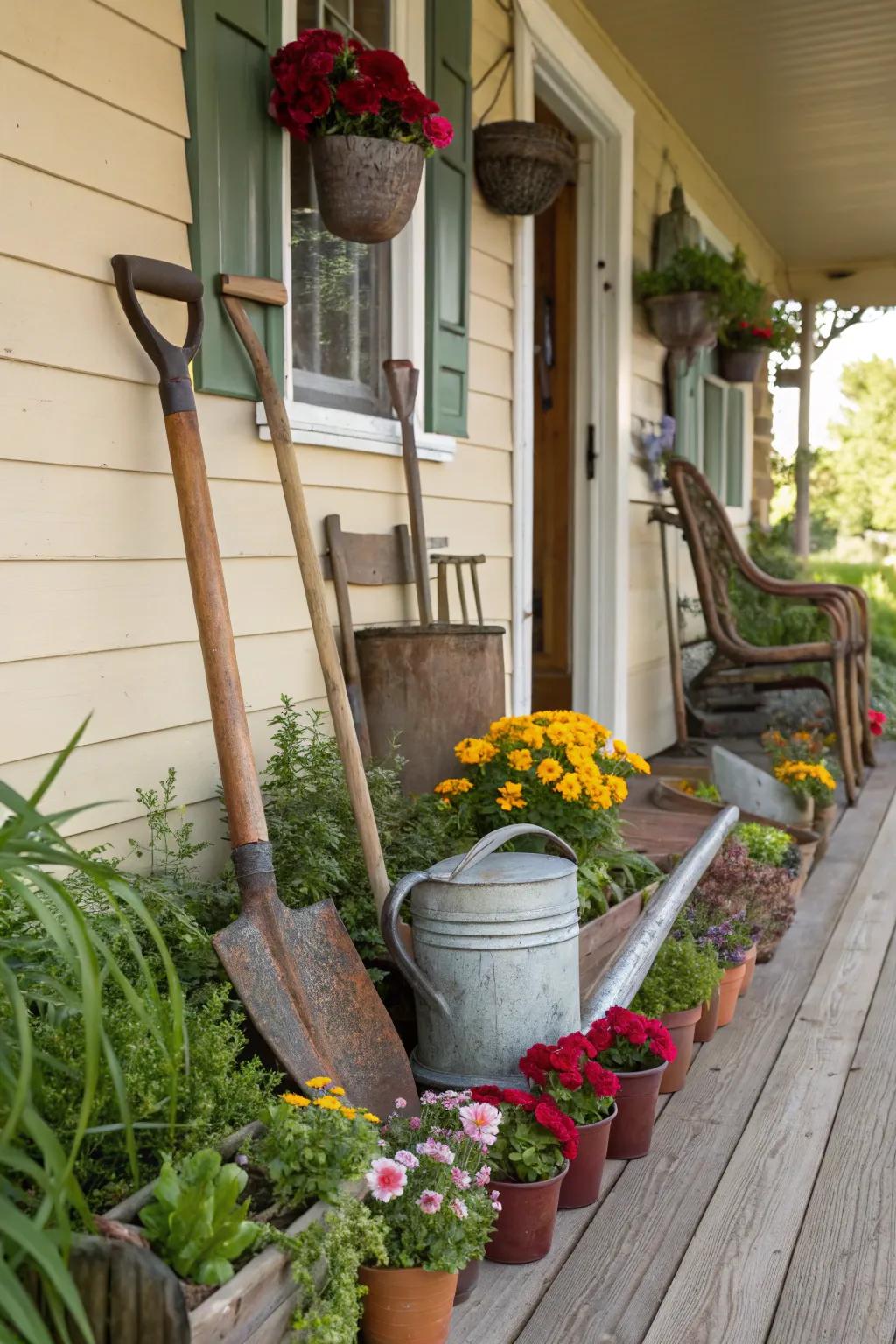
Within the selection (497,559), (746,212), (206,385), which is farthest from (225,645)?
(746,212)

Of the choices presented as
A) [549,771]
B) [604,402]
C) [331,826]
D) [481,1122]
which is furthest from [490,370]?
[481,1122]

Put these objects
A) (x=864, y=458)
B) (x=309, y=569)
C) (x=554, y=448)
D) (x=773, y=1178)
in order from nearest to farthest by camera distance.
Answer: (x=773, y=1178) < (x=309, y=569) < (x=554, y=448) < (x=864, y=458)

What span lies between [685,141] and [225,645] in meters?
4.80

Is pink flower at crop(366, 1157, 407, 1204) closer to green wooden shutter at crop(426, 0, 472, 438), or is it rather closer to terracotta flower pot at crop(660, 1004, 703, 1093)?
terracotta flower pot at crop(660, 1004, 703, 1093)

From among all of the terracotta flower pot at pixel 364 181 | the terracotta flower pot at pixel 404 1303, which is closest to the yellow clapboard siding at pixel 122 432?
the terracotta flower pot at pixel 364 181

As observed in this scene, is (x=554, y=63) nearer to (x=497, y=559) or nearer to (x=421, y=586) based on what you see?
(x=497, y=559)

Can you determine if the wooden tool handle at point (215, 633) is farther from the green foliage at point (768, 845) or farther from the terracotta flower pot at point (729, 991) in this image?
the green foliage at point (768, 845)

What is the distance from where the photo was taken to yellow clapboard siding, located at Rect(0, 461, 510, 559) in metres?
2.00

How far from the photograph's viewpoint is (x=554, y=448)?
17.1 ft

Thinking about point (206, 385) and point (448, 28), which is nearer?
point (206, 385)

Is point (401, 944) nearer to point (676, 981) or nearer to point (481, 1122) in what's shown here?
point (481, 1122)

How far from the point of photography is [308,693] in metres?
2.79

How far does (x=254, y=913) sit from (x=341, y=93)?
161 centimetres

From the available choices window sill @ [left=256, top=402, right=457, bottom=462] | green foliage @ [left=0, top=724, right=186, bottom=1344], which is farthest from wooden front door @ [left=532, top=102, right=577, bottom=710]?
green foliage @ [left=0, top=724, right=186, bottom=1344]
